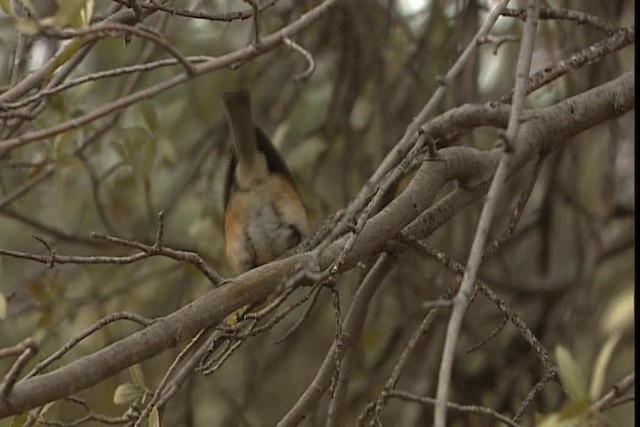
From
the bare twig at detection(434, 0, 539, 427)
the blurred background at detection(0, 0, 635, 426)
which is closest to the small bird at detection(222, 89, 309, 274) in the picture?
the blurred background at detection(0, 0, 635, 426)

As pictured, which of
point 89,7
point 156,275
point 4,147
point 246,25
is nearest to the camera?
point 4,147

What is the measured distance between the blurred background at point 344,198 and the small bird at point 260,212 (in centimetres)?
9

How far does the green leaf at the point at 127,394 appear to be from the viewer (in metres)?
1.94

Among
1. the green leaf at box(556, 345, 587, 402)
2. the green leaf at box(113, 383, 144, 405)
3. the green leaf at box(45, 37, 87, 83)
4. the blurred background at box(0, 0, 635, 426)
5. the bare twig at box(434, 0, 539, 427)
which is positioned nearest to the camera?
the bare twig at box(434, 0, 539, 427)

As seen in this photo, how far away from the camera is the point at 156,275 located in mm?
3154

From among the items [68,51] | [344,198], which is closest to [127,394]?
[68,51]

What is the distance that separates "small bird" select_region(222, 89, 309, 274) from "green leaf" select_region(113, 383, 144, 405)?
1.07m

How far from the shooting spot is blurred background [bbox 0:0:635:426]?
2945mm

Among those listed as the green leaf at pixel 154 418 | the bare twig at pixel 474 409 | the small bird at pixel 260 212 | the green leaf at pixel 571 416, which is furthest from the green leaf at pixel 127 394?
the small bird at pixel 260 212

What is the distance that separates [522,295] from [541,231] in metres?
0.19

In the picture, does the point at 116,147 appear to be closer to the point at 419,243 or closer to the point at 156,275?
the point at 156,275

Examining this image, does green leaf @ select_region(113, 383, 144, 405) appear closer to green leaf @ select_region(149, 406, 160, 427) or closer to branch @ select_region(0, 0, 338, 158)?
green leaf @ select_region(149, 406, 160, 427)

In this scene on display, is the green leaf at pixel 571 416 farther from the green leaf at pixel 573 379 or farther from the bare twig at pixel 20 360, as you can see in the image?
the bare twig at pixel 20 360

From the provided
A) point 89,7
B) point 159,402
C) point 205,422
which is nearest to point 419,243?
point 159,402
